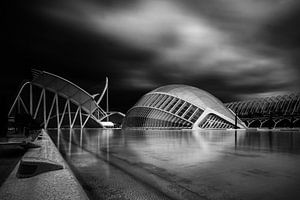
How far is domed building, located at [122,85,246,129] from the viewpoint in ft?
154

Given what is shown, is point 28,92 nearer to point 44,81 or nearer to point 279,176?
point 44,81

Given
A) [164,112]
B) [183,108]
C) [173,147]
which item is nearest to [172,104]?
[183,108]

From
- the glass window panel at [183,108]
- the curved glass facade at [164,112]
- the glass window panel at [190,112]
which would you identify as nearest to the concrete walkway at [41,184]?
the curved glass facade at [164,112]

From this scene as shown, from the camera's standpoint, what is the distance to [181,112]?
158 feet

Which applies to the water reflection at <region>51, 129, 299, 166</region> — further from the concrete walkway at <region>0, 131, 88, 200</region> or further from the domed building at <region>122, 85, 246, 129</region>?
the domed building at <region>122, 85, 246, 129</region>

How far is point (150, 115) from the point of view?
2024 inches

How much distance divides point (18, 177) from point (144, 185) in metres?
1.89

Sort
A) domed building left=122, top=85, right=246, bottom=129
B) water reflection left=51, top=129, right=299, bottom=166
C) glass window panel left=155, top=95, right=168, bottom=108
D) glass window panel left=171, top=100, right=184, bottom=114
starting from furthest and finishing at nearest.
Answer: glass window panel left=155, top=95, right=168, bottom=108 → glass window panel left=171, top=100, right=184, bottom=114 → domed building left=122, top=85, right=246, bottom=129 → water reflection left=51, top=129, right=299, bottom=166

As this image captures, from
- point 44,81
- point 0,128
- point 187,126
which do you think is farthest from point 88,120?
point 0,128

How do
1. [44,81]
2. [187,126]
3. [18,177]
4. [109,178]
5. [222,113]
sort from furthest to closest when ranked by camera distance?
[44,81] < [222,113] < [187,126] < [109,178] < [18,177]

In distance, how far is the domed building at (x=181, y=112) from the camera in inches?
1848

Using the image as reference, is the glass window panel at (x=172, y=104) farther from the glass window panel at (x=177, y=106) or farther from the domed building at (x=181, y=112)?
the glass window panel at (x=177, y=106)

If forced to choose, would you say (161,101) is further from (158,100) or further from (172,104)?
(172,104)

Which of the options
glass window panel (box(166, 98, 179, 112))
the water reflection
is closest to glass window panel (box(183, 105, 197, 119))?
glass window panel (box(166, 98, 179, 112))
